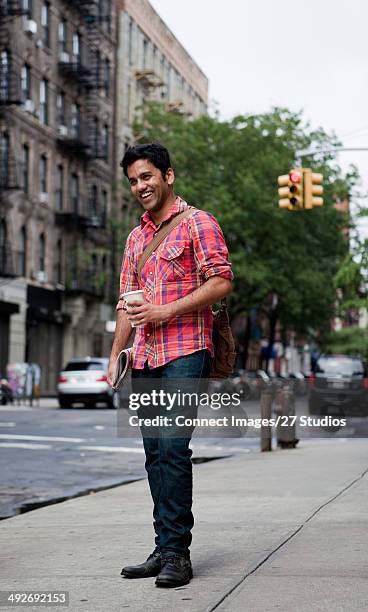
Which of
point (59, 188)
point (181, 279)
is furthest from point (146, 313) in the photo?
point (59, 188)

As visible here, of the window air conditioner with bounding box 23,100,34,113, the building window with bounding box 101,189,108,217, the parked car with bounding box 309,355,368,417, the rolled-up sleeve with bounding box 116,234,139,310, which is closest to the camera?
the rolled-up sleeve with bounding box 116,234,139,310

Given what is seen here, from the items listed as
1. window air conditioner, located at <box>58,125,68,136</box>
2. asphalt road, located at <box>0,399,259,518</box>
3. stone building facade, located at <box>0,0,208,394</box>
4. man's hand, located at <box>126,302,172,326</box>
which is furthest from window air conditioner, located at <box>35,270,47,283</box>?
man's hand, located at <box>126,302,172,326</box>

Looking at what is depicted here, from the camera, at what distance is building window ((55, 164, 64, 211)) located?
48.2 meters

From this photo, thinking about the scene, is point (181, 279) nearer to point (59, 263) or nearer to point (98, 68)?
point (59, 263)

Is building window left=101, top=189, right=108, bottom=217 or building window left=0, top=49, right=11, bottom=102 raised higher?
building window left=0, top=49, right=11, bottom=102

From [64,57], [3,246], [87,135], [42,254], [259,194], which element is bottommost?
[3,246]

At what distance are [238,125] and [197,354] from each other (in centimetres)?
4537

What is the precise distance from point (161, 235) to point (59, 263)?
43.1 meters

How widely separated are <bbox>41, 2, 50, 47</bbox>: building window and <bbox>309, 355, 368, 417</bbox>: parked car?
2226 centimetres

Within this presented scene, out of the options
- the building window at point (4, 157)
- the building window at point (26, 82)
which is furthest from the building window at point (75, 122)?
the building window at point (4, 157)

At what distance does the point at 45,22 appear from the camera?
46.6 m

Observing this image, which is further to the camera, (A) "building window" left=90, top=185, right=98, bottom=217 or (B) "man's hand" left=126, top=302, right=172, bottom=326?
(A) "building window" left=90, top=185, right=98, bottom=217

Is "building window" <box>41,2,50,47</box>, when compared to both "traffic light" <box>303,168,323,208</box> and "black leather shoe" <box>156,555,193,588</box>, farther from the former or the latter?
"black leather shoe" <box>156,555,193,588</box>

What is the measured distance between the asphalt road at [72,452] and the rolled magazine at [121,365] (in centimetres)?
382
